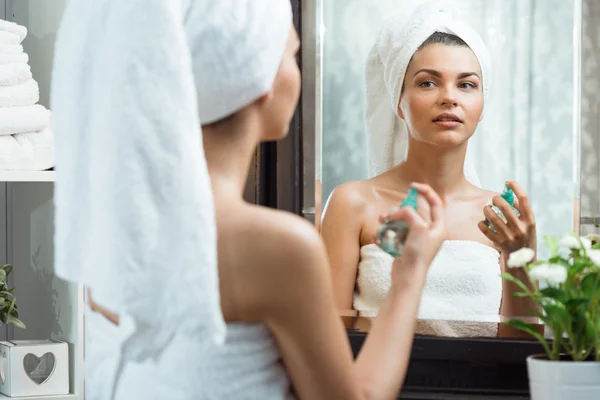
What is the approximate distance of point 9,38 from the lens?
1.22 m

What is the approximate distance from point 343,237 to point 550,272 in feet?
0.92

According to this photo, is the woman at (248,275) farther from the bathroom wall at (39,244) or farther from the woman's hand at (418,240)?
the bathroom wall at (39,244)

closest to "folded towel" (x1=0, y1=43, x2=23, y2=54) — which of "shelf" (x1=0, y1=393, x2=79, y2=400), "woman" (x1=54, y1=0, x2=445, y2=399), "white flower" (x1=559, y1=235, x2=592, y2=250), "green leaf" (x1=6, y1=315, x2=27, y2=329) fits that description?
"green leaf" (x1=6, y1=315, x2=27, y2=329)

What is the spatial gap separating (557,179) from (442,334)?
23 centimetres

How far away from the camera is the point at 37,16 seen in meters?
1.38

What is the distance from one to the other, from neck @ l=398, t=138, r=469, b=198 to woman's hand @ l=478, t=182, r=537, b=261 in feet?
0.17

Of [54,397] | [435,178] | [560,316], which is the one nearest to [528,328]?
[560,316]

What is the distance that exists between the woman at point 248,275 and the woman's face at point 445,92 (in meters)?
0.31

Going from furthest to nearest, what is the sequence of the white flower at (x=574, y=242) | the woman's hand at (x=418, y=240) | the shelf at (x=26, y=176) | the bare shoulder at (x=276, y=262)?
the shelf at (x=26, y=176) → the white flower at (x=574, y=242) → the woman's hand at (x=418, y=240) → the bare shoulder at (x=276, y=262)

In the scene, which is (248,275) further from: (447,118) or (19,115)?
(19,115)

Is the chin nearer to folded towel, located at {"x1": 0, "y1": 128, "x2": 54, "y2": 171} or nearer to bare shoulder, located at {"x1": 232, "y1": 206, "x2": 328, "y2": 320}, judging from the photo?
bare shoulder, located at {"x1": 232, "y1": 206, "x2": 328, "y2": 320}

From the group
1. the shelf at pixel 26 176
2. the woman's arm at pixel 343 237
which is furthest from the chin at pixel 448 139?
the shelf at pixel 26 176

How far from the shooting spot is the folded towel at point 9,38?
121cm

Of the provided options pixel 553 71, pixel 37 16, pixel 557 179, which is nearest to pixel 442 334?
pixel 557 179
